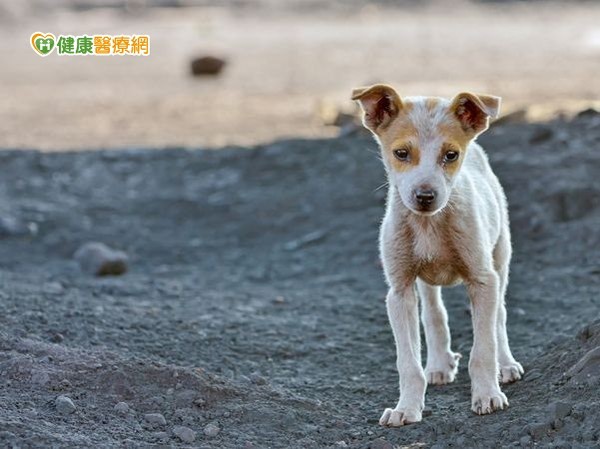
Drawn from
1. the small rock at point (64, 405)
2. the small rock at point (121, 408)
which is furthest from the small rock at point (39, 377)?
the small rock at point (121, 408)

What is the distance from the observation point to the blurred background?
16.7 m

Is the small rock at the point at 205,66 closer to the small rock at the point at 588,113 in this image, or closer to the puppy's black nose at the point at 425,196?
the small rock at the point at 588,113

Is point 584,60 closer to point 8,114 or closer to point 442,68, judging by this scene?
point 442,68

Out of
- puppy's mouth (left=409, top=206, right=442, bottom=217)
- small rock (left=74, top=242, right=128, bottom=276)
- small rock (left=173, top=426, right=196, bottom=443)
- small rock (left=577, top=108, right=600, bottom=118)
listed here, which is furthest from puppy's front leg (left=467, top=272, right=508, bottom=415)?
small rock (left=577, top=108, right=600, bottom=118)

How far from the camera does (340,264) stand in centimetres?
1033

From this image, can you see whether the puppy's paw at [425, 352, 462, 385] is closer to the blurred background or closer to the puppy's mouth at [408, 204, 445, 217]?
the puppy's mouth at [408, 204, 445, 217]

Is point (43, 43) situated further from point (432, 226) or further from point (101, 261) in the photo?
point (432, 226)

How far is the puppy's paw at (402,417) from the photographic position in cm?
623

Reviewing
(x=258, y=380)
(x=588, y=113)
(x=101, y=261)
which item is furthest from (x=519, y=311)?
(x=588, y=113)

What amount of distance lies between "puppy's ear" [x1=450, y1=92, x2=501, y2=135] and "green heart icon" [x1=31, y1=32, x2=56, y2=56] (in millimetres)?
21204

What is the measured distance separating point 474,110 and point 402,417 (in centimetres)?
158

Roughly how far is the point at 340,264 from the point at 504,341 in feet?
11.2

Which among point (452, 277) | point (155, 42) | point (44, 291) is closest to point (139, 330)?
point (44, 291)

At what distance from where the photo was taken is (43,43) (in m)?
28.0
